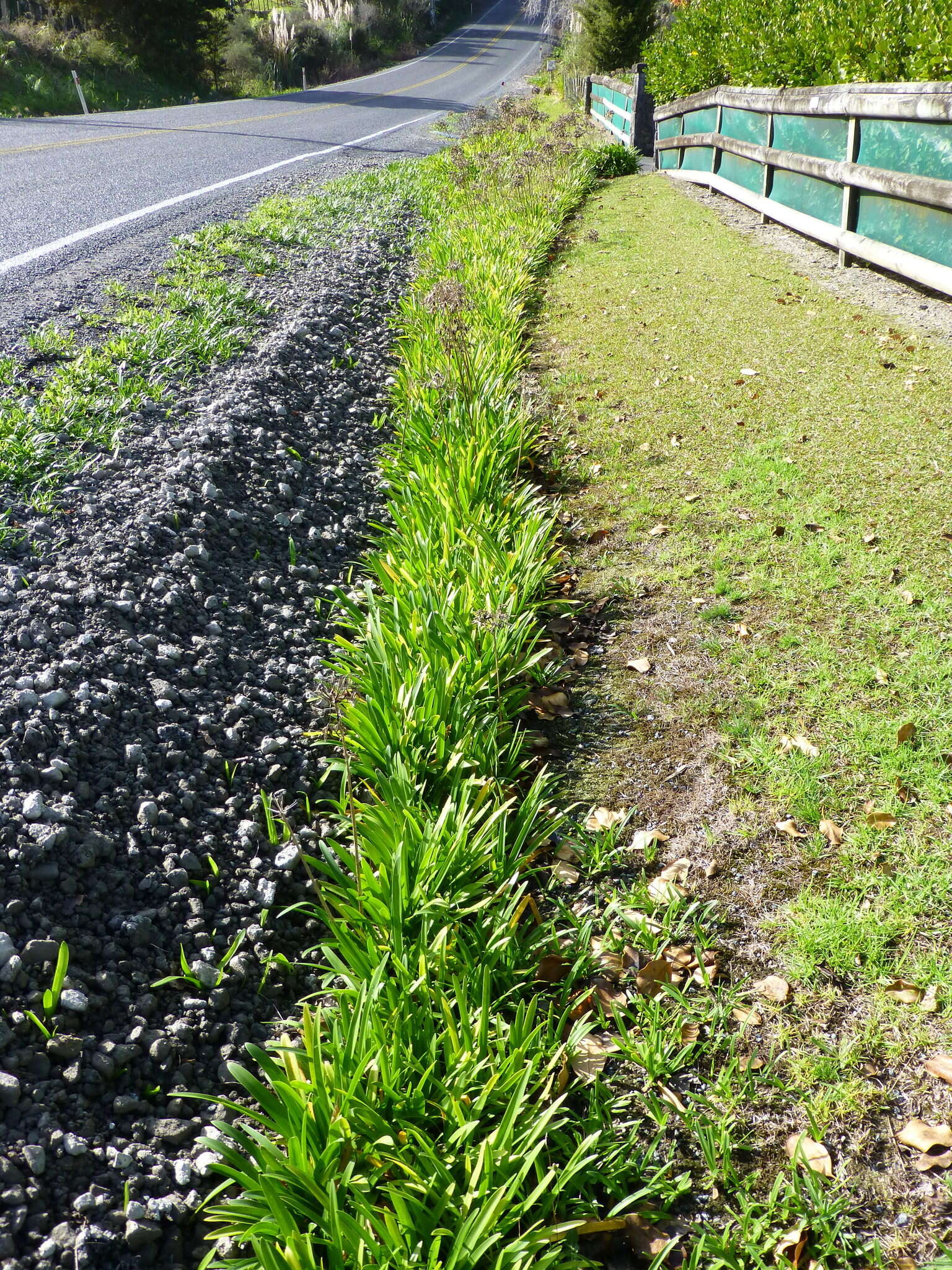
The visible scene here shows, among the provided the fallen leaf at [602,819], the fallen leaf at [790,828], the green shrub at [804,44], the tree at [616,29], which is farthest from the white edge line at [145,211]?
the tree at [616,29]

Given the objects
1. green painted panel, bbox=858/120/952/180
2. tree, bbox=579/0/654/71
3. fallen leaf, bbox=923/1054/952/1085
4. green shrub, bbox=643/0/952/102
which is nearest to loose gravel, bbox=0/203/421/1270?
fallen leaf, bbox=923/1054/952/1085

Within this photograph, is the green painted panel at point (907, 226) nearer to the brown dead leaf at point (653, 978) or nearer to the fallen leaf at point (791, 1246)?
the brown dead leaf at point (653, 978)

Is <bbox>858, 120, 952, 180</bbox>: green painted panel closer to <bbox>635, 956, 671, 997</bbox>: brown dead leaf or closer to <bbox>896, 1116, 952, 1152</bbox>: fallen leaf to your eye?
<bbox>635, 956, 671, 997</bbox>: brown dead leaf

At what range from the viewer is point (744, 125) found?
8.77 metres

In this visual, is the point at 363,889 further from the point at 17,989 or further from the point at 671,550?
the point at 671,550

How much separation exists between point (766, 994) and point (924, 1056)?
330 mm

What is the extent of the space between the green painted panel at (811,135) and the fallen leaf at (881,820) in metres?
5.62

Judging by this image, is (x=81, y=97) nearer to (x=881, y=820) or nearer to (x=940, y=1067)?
(x=881, y=820)

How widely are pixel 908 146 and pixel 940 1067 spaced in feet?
17.9

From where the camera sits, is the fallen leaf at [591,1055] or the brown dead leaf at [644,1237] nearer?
the brown dead leaf at [644,1237]

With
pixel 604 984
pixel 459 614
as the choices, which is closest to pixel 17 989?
pixel 604 984

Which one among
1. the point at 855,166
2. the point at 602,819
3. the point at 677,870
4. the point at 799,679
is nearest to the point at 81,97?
the point at 855,166

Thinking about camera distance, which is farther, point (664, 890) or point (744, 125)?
point (744, 125)

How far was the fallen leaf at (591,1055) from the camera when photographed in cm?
192
